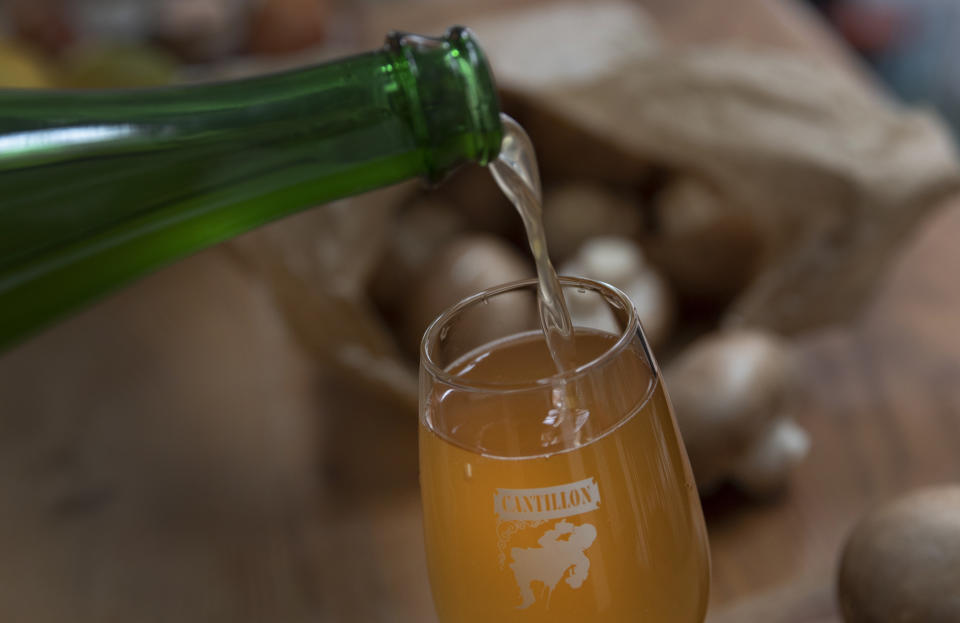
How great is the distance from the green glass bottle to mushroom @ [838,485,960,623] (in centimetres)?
22

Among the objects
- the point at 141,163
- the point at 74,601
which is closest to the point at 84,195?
the point at 141,163

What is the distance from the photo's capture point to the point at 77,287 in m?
0.47

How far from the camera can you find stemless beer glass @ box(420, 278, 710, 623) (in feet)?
1.20

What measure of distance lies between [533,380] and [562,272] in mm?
448

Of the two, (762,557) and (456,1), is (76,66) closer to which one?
(456,1)

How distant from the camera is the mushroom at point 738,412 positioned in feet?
1.97

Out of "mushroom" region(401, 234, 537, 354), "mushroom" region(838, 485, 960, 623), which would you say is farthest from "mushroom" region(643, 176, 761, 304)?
"mushroom" region(838, 485, 960, 623)

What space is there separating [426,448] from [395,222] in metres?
0.45

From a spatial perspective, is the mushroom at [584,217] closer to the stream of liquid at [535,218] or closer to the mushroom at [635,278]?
the mushroom at [635,278]

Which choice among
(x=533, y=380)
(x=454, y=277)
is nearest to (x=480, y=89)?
(x=533, y=380)

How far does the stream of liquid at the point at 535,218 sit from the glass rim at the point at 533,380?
0.05 feet

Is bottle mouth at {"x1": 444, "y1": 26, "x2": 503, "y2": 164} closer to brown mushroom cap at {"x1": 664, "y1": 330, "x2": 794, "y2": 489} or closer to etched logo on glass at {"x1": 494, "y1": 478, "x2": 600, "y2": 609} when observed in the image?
etched logo on glass at {"x1": 494, "y1": 478, "x2": 600, "y2": 609}

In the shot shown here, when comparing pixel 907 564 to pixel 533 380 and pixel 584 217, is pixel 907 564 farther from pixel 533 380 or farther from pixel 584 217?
pixel 584 217

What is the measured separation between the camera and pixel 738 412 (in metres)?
0.60
